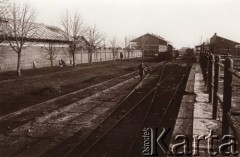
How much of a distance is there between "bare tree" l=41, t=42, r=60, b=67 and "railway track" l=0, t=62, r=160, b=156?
2457 cm

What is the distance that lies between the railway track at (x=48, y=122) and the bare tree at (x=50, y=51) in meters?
24.6

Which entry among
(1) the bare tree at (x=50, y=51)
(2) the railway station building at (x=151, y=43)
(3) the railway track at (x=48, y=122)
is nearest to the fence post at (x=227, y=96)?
(3) the railway track at (x=48, y=122)

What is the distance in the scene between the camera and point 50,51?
37.9 meters

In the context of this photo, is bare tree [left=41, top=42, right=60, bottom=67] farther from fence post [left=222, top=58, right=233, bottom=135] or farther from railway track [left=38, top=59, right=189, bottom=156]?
fence post [left=222, top=58, right=233, bottom=135]

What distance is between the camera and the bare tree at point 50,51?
124 ft

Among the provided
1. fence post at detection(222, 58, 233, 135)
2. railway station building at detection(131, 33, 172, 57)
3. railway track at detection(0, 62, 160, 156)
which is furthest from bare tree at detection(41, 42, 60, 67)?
railway station building at detection(131, 33, 172, 57)

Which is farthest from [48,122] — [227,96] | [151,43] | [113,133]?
[151,43]

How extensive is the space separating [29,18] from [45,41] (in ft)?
27.2

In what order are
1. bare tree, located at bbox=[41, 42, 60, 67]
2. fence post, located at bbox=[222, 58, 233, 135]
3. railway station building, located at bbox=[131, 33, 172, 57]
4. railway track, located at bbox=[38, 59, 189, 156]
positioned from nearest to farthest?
fence post, located at bbox=[222, 58, 233, 135] < railway track, located at bbox=[38, 59, 189, 156] < bare tree, located at bbox=[41, 42, 60, 67] < railway station building, located at bbox=[131, 33, 172, 57]

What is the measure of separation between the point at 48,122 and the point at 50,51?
29.4 m

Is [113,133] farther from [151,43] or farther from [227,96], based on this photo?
[151,43]

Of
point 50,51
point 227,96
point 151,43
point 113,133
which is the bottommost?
point 113,133

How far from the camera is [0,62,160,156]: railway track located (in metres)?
7.42

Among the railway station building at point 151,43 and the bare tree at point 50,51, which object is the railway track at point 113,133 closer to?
the bare tree at point 50,51
